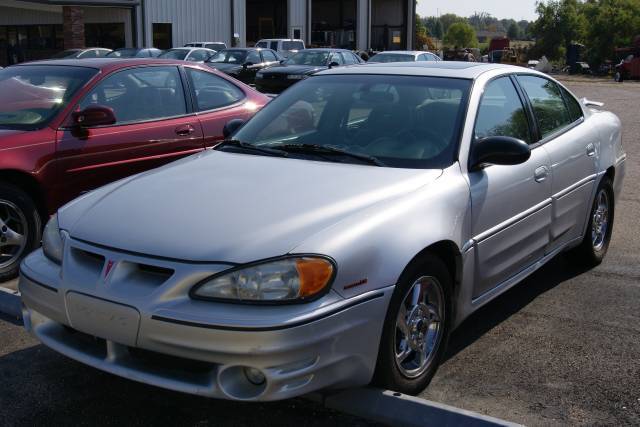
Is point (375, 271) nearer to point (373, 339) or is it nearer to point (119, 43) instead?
point (373, 339)

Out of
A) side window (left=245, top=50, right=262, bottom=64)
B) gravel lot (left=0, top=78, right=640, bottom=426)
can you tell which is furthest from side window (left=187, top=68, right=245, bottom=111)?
side window (left=245, top=50, right=262, bottom=64)

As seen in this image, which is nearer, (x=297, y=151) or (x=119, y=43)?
(x=297, y=151)

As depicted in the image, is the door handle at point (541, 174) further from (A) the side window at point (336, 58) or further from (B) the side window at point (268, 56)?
(B) the side window at point (268, 56)

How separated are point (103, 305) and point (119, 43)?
120 ft

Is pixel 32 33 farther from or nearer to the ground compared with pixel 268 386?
farther from the ground

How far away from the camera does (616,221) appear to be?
751 centimetres

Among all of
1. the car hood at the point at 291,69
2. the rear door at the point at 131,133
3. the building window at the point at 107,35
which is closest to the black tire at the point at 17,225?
the rear door at the point at 131,133

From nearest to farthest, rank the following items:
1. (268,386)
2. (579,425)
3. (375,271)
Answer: (268,386) → (375,271) → (579,425)

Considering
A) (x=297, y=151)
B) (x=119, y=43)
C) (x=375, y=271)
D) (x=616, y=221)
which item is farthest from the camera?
(x=119, y=43)

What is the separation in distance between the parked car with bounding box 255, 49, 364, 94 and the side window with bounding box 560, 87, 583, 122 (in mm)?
16109

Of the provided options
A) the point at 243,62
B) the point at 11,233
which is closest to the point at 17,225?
the point at 11,233

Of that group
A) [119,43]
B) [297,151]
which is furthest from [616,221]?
[119,43]

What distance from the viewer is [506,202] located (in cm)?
428

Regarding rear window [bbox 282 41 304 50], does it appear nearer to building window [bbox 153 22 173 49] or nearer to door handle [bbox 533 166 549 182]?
building window [bbox 153 22 173 49]
